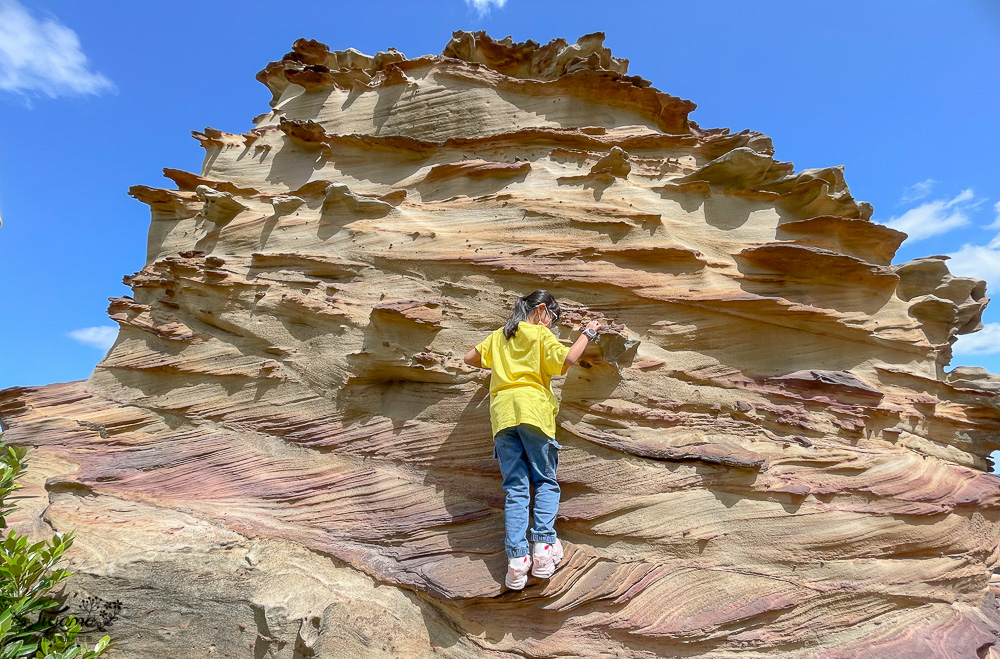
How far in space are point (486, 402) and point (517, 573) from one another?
57.2 inches

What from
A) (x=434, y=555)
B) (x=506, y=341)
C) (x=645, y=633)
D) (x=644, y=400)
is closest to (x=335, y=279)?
(x=506, y=341)

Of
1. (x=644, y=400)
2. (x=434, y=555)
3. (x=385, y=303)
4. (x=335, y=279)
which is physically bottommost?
(x=434, y=555)

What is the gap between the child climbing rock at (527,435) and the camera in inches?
146

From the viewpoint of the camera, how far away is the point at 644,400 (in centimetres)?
463

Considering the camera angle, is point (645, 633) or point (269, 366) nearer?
point (645, 633)

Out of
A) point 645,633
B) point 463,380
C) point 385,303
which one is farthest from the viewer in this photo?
point 385,303

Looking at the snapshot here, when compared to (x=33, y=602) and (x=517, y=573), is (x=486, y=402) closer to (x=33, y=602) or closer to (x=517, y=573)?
(x=517, y=573)

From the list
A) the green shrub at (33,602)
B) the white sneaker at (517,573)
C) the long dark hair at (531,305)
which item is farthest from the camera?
the long dark hair at (531,305)

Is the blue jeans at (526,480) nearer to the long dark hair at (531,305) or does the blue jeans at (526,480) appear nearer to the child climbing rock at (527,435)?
the child climbing rock at (527,435)

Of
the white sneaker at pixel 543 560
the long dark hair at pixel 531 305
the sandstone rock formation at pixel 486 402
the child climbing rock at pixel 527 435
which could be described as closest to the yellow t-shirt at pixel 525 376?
the child climbing rock at pixel 527 435

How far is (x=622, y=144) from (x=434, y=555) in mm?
4845

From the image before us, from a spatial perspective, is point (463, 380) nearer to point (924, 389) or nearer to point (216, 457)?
point (216, 457)

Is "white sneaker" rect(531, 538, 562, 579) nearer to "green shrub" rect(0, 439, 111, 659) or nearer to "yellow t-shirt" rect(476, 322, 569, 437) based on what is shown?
"yellow t-shirt" rect(476, 322, 569, 437)

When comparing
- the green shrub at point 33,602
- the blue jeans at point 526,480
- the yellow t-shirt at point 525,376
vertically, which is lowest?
the green shrub at point 33,602
